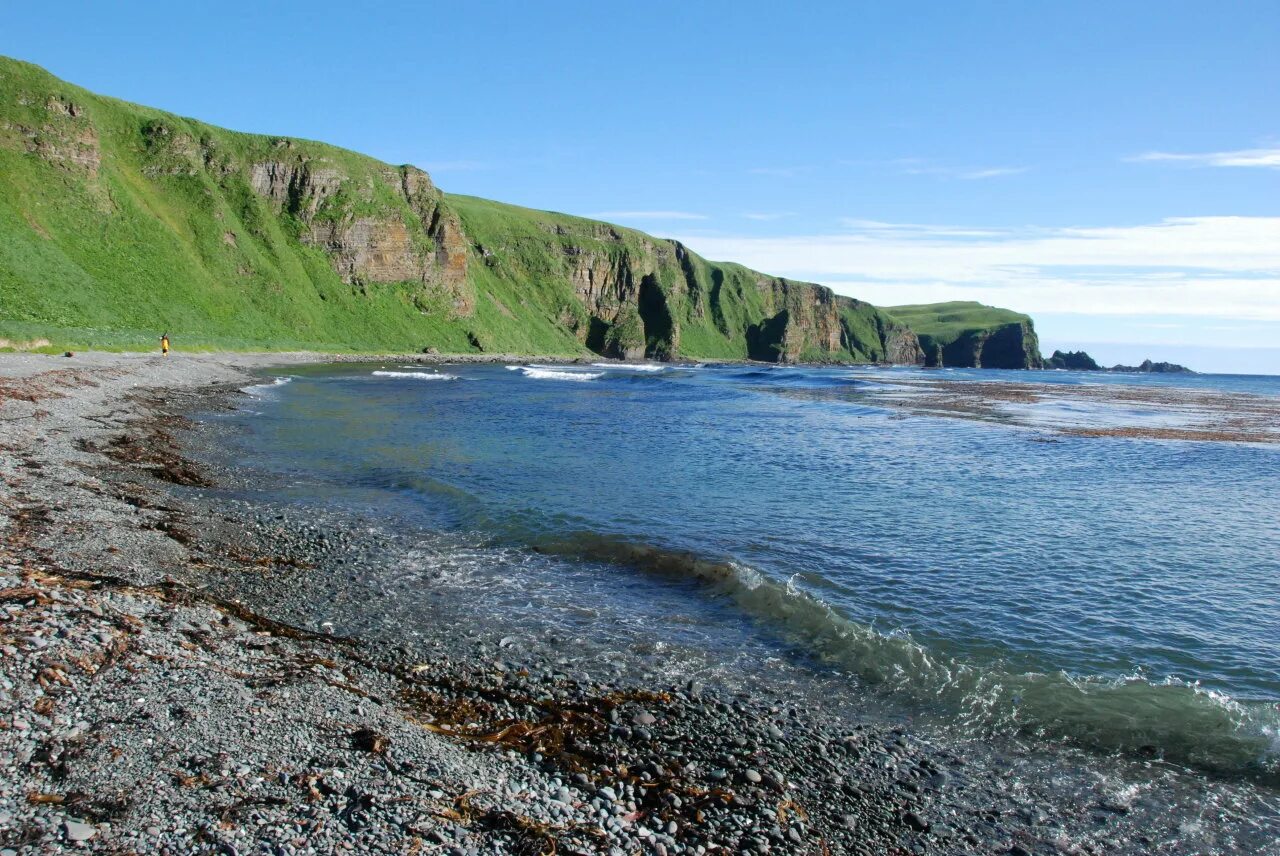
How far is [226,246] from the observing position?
344 ft

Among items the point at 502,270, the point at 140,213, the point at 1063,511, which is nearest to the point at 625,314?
the point at 502,270

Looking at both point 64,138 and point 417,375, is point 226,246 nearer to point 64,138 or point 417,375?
point 64,138

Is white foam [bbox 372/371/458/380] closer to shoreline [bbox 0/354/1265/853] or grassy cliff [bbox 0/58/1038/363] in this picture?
grassy cliff [bbox 0/58/1038/363]

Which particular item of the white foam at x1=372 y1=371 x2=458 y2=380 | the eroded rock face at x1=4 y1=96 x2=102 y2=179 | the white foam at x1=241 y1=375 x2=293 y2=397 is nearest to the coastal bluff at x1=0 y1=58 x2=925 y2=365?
the eroded rock face at x1=4 y1=96 x2=102 y2=179

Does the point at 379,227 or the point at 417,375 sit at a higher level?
the point at 379,227

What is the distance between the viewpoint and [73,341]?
55312 mm

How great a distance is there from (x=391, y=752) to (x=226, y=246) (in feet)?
384

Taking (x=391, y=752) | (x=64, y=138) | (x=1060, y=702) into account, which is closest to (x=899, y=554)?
(x=1060, y=702)

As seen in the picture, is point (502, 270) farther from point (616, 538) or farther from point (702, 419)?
point (616, 538)

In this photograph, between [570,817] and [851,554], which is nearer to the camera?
[570,817]

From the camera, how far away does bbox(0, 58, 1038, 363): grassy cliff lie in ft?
245

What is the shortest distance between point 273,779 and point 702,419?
140ft

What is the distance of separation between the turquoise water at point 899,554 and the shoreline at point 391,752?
1.95m

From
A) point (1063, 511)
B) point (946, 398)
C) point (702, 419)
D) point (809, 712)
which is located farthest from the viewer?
point (946, 398)
